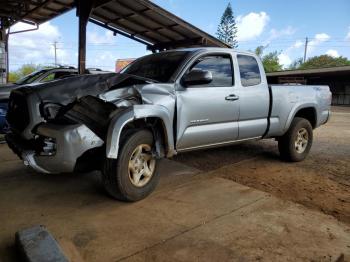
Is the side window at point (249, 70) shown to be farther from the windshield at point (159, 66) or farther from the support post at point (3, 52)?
the support post at point (3, 52)

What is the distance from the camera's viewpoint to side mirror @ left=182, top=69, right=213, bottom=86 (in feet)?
14.3

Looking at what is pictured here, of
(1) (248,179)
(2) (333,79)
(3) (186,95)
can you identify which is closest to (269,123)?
(1) (248,179)

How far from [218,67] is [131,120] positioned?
196 cm

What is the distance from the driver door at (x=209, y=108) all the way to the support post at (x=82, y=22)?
7256 millimetres

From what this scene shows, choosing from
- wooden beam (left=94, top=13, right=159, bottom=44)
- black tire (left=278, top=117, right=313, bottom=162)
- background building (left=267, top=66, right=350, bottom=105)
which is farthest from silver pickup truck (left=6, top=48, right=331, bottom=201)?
background building (left=267, top=66, right=350, bottom=105)

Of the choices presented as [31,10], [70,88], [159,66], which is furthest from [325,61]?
[70,88]

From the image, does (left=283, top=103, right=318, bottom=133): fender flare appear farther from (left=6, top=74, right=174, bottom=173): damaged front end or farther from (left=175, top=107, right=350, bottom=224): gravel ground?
(left=6, top=74, right=174, bottom=173): damaged front end

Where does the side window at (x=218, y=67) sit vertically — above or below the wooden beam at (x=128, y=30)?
below

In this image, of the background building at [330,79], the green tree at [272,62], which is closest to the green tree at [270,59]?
the green tree at [272,62]

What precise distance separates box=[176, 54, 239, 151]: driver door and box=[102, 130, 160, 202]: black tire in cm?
64

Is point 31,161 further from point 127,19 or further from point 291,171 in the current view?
point 127,19

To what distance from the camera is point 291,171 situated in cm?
569

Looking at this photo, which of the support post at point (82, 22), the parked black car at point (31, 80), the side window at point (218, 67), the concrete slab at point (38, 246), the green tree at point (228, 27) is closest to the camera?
the concrete slab at point (38, 246)

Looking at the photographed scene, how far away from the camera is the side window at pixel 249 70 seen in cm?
539
